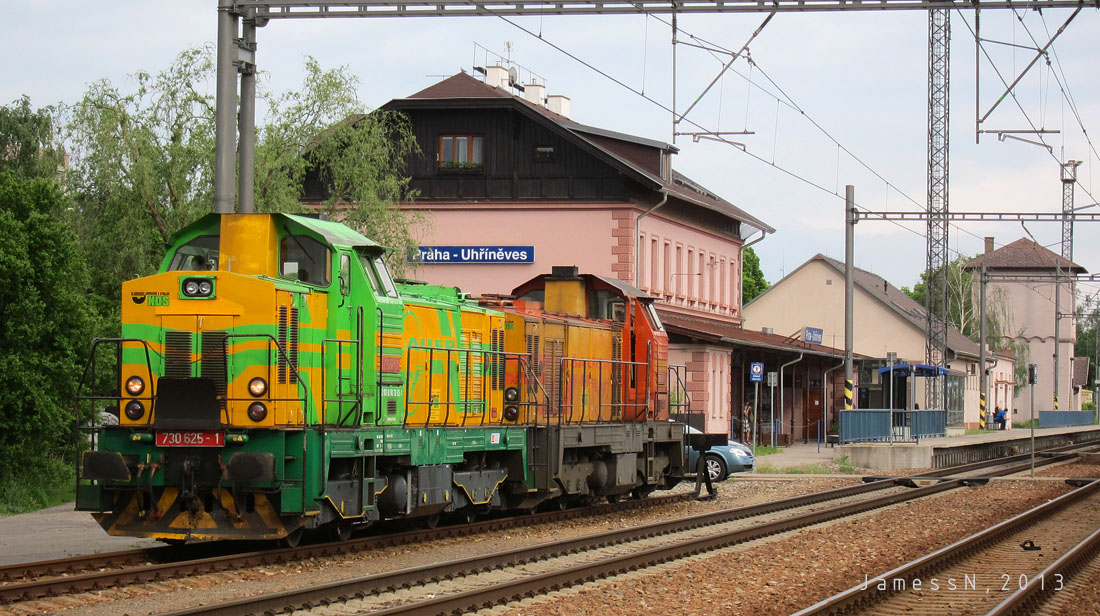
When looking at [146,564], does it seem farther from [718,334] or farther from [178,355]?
[718,334]

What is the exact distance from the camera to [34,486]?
19.5 meters

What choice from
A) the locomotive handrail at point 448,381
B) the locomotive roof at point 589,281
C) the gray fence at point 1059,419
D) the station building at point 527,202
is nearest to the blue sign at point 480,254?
the station building at point 527,202

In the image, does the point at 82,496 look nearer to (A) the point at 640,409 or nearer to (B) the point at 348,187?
(A) the point at 640,409

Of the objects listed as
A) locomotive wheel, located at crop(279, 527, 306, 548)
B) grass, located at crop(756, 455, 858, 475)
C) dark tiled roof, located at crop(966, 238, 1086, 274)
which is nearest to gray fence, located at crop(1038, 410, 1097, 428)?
dark tiled roof, located at crop(966, 238, 1086, 274)

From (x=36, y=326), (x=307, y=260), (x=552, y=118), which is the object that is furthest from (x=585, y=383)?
(x=552, y=118)

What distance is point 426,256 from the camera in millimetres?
37156

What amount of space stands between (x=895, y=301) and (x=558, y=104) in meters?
36.3

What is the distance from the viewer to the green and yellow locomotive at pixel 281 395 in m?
11.9

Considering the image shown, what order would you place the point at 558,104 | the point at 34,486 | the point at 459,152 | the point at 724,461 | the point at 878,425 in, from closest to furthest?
the point at 34,486
the point at 724,461
the point at 878,425
the point at 459,152
the point at 558,104

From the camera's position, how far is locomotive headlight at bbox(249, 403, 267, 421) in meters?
11.9

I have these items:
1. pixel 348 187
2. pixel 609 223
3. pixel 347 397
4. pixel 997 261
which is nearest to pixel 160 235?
pixel 348 187

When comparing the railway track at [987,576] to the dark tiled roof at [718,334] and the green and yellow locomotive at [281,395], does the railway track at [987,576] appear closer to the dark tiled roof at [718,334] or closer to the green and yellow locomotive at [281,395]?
the green and yellow locomotive at [281,395]

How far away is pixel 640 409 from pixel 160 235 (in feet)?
34.6

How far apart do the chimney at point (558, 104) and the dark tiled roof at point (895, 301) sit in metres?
26.8
